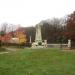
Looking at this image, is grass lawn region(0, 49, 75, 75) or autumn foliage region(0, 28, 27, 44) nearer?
grass lawn region(0, 49, 75, 75)

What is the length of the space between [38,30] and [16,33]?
26792mm

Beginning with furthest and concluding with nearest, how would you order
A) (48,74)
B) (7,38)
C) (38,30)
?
1. (7,38)
2. (38,30)
3. (48,74)

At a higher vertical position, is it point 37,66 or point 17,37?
point 17,37

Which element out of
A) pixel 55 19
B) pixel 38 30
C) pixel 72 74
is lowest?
pixel 72 74

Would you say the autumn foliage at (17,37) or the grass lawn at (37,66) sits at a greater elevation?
the autumn foliage at (17,37)

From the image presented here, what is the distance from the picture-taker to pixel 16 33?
72.6 m

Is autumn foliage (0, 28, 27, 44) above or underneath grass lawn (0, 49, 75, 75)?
above

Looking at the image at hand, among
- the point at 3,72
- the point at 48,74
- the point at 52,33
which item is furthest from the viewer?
the point at 52,33

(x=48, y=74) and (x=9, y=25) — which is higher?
(x=9, y=25)

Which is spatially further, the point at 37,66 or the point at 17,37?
the point at 17,37

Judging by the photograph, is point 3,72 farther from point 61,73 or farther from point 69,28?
point 69,28

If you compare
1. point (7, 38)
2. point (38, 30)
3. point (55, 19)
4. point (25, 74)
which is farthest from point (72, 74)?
point (55, 19)

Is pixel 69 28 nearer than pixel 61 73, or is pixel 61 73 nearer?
pixel 61 73

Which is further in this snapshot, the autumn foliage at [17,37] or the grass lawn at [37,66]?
the autumn foliage at [17,37]
